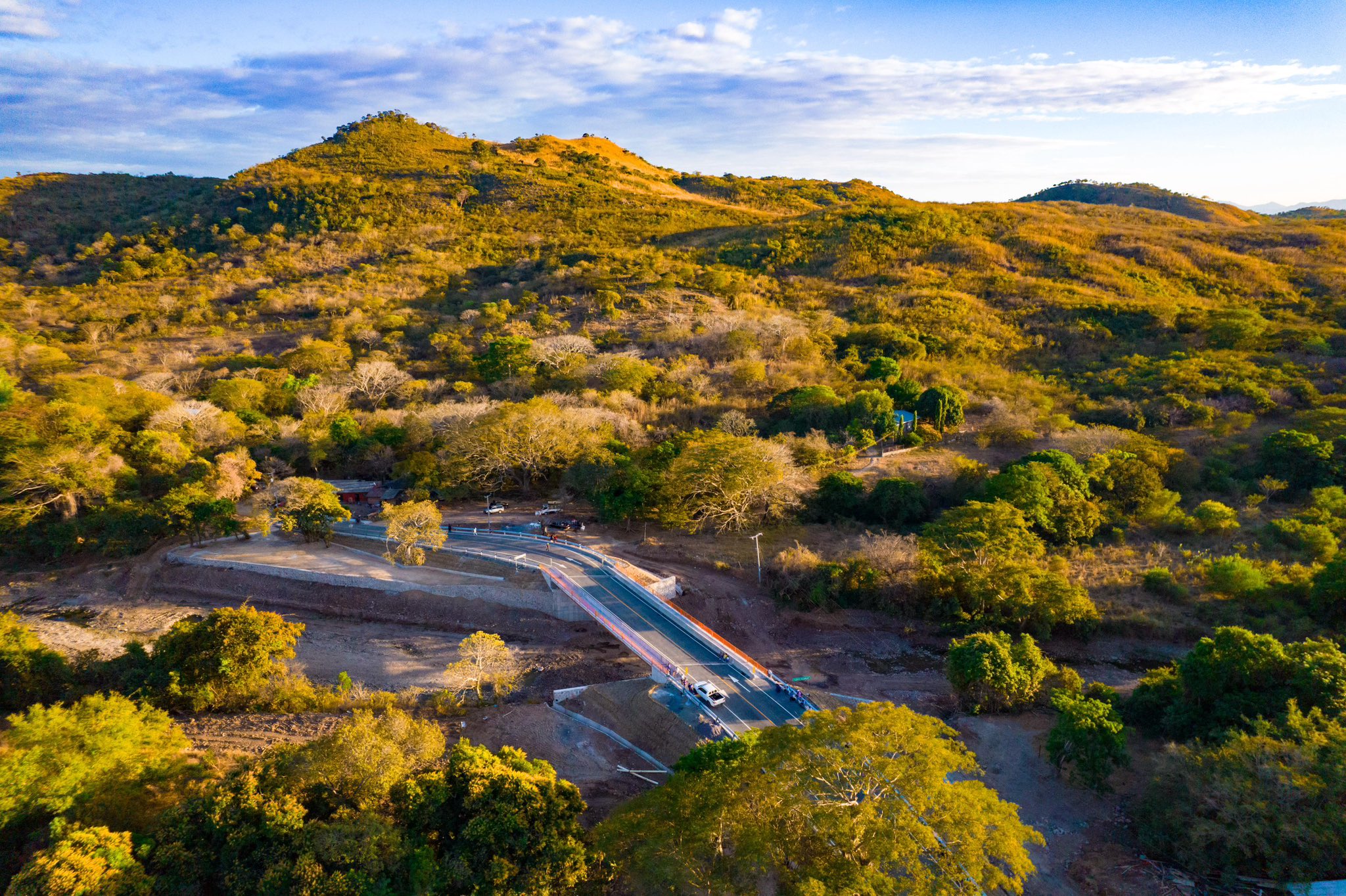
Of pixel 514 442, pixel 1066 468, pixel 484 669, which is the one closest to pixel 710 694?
pixel 484 669

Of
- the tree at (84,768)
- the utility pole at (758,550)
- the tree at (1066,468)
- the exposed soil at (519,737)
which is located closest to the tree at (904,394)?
the tree at (1066,468)

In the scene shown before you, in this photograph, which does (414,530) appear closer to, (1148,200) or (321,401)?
(321,401)

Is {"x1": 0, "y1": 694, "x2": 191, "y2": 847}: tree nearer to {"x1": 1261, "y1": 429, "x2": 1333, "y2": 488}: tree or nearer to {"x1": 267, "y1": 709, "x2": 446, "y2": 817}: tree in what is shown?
{"x1": 267, "y1": 709, "x2": 446, "y2": 817}: tree

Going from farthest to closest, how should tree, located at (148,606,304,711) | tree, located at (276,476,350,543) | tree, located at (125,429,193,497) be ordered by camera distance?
tree, located at (125,429,193,497), tree, located at (276,476,350,543), tree, located at (148,606,304,711)

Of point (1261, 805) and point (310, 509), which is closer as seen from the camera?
point (1261, 805)

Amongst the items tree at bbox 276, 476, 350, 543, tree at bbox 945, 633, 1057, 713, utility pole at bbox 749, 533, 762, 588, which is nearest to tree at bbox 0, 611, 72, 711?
tree at bbox 276, 476, 350, 543

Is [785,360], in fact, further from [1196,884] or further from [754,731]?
[1196,884]
